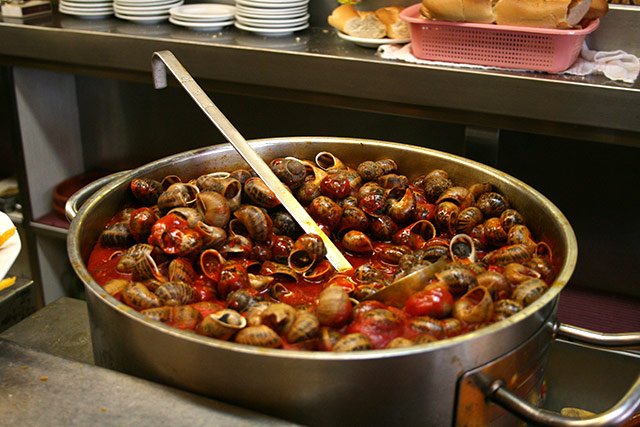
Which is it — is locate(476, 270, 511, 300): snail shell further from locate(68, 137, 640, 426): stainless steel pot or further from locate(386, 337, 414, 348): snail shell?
locate(386, 337, 414, 348): snail shell

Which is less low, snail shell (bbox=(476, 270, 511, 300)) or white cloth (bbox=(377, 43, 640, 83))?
white cloth (bbox=(377, 43, 640, 83))

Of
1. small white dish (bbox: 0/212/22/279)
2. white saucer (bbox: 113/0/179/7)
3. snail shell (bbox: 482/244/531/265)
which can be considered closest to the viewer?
small white dish (bbox: 0/212/22/279)

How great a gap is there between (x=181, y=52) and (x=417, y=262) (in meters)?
1.40

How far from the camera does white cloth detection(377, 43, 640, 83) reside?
1.97m

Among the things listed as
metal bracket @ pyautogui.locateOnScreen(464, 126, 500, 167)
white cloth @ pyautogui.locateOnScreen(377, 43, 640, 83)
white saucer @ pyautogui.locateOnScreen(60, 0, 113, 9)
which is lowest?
metal bracket @ pyautogui.locateOnScreen(464, 126, 500, 167)

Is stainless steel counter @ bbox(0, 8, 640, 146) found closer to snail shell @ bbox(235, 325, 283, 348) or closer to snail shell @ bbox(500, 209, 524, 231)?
snail shell @ bbox(500, 209, 524, 231)

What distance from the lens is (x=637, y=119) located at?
1.85 metres

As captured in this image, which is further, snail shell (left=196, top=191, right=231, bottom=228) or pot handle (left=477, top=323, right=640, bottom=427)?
snail shell (left=196, top=191, right=231, bottom=228)

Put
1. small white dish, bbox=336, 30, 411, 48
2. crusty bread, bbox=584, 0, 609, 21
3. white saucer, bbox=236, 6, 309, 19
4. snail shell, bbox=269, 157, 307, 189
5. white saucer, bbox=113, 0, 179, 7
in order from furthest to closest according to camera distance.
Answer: white saucer, bbox=113, 0, 179, 7, white saucer, bbox=236, 6, 309, 19, small white dish, bbox=336, 30, 411, 48, crusty bread, bbox=584, 0, 609, 21, snail shell, bbox=269, 157, 307, 189

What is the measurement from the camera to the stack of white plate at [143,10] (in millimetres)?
2604

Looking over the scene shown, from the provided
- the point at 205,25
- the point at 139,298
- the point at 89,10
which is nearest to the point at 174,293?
the point at 139,298

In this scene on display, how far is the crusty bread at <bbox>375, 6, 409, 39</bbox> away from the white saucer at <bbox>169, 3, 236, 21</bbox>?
1.75 feet

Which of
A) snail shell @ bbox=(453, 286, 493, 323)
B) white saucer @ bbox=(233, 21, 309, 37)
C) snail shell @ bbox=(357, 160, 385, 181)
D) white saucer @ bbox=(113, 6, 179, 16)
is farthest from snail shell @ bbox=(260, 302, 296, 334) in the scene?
white saucer @ bbox=(113, 6, 179, 16)

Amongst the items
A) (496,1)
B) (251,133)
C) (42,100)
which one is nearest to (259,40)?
(251,133)
